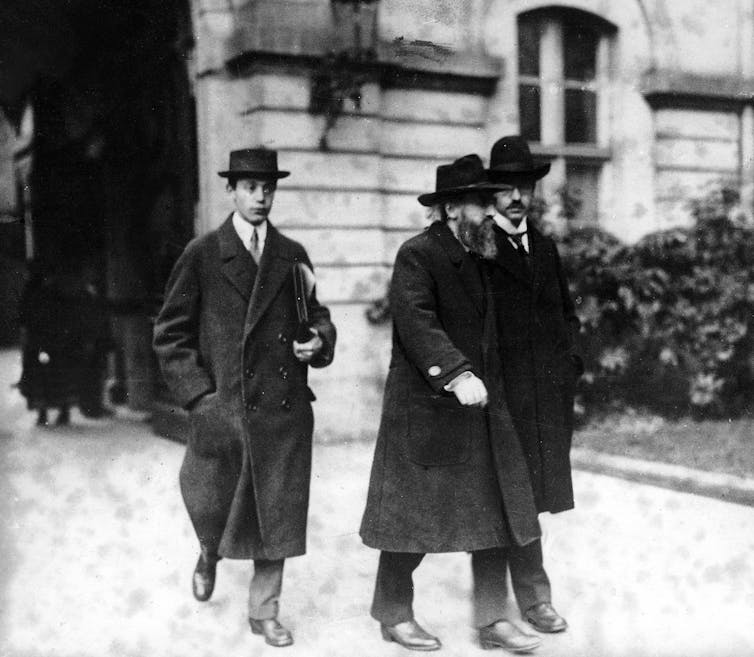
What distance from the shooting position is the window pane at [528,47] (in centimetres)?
873

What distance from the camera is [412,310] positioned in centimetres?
368

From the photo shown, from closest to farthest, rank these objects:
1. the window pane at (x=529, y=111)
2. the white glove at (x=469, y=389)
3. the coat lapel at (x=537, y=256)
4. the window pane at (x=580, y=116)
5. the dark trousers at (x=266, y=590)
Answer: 1. the white glove at (x=469, y=389)
2. the dark trousers at (x=266, y=590)
3. the coat lapel at (x=537, y=256)
4. the window pane at (x=529, y=111)
5. the window pane at (x=580, y=116)

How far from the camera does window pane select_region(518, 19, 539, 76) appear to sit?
873 centimetres

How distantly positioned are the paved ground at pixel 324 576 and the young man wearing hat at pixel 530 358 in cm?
33

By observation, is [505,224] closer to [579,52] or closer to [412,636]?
[412,636]

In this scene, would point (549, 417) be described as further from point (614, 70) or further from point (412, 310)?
point (614, 70)

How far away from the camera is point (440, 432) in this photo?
370 centimetres

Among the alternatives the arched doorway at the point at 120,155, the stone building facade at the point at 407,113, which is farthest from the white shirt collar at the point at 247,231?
the stone building facade at the point at 407,113

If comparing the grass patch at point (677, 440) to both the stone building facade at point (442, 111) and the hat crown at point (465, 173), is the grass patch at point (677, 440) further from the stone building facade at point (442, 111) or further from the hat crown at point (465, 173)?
the hat crown at point (465, 173)

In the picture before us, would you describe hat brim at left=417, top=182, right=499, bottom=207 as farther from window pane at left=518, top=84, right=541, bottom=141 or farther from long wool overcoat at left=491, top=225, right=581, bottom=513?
window pane at left=518, top=84, right=541, bottom=141

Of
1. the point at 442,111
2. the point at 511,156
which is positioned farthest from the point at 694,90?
the point at 511,156

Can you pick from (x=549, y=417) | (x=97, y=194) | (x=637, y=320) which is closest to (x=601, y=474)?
(x=637, y=320)

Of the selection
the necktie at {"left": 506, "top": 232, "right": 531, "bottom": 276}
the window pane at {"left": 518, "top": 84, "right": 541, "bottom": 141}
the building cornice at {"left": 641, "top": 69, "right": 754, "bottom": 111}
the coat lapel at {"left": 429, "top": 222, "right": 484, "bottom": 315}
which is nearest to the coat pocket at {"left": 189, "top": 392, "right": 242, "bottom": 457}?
the coat lapel at {"left": 429, "top": 222, "right": 484, "bottom": 315}

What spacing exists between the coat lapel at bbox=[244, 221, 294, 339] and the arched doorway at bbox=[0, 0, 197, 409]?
253cm
